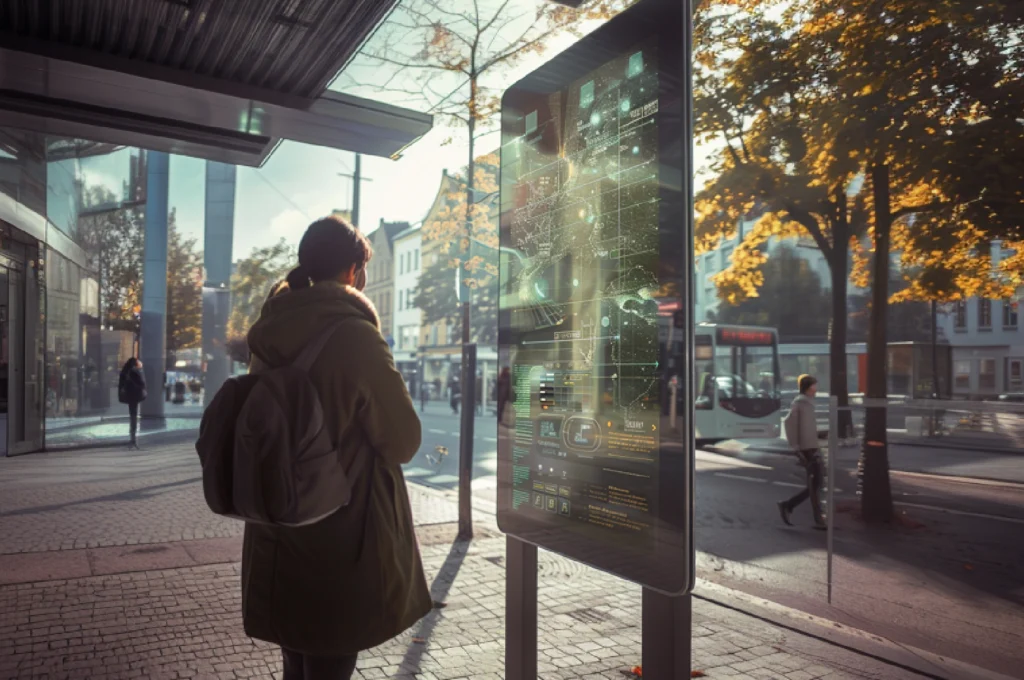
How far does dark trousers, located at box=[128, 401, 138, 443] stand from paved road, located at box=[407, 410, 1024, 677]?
6.56 metres

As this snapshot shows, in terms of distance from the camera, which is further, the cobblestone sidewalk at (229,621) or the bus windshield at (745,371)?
the bus windshield at (745,371)

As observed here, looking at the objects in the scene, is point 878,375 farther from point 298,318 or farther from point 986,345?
point 298,318

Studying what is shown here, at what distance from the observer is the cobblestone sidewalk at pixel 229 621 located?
416 centimetres

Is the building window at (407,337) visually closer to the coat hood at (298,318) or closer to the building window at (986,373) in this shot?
the building window at (986,373)

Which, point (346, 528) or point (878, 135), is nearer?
point (346, 528)

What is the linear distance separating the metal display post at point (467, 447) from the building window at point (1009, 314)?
4.56 meters

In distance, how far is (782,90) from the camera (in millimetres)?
8961

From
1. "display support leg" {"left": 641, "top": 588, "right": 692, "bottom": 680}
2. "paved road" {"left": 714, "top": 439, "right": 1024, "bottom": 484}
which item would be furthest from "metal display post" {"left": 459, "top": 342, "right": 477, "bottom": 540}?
"display support leg" {"left": 641, "top": 588, "right": 692, "bottom": 680}

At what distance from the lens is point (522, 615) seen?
3.03 metres

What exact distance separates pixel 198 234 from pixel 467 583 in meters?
7.00

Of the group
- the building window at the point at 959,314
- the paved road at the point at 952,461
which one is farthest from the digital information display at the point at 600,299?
the building window at the point at 959,314

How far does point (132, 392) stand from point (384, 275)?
4044 centimetres

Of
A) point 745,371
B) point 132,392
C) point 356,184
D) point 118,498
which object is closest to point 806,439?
point 118,498

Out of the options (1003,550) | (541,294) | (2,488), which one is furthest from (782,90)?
(2,488)
